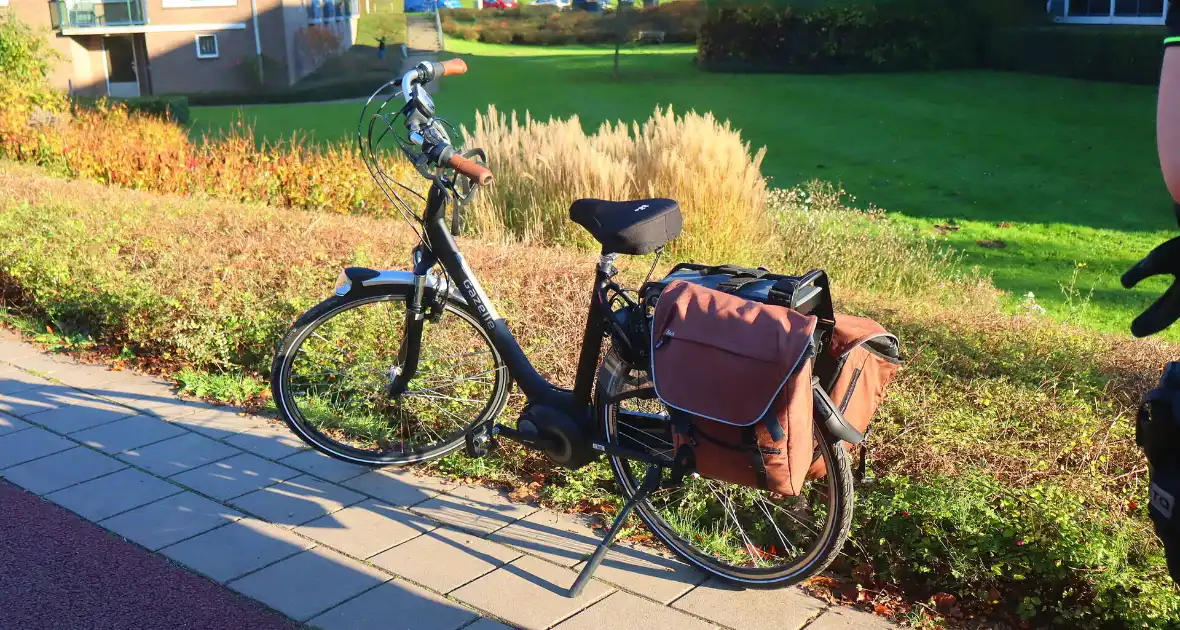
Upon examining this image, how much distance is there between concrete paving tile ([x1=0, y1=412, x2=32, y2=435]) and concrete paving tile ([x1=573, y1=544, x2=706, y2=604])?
10.6 ft

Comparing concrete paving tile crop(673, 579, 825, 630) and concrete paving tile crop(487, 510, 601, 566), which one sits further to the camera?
concrete paving tile crop(487, 510, 601, 566)

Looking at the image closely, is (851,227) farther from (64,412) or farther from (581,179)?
(64,412)

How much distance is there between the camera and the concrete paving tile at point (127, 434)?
5.01 metres

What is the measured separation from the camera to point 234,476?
4652mm

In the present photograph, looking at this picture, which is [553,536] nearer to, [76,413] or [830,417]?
[830,417]

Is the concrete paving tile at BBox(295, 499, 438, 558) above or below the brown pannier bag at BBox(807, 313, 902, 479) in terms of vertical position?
below

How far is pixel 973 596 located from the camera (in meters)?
3.52

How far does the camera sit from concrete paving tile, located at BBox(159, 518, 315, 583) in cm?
384

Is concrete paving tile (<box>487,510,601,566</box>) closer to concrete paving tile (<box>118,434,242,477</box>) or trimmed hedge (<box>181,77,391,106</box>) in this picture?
concrete paving tile (<box>118,434,242,477</box>)

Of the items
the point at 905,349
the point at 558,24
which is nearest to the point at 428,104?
the point at 905,349

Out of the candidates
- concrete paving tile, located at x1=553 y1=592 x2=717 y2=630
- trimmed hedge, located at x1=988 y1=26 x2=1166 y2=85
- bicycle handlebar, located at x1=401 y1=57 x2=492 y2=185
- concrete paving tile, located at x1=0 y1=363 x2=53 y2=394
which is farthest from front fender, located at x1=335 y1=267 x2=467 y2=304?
trimmed hedge, located at x1=988 y1=26 x2=1166 y2=85

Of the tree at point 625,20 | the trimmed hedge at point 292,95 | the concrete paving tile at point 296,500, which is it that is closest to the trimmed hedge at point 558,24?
the tree at point 625,20

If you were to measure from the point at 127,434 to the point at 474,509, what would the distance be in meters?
2.02

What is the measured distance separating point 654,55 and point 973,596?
1270 inches
